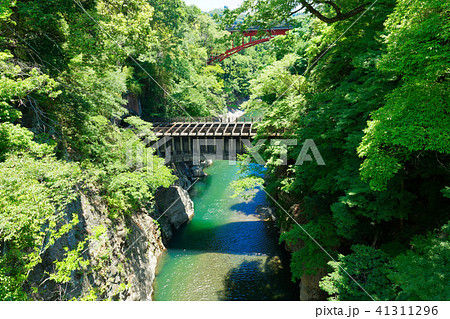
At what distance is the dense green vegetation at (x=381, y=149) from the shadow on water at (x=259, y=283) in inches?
170

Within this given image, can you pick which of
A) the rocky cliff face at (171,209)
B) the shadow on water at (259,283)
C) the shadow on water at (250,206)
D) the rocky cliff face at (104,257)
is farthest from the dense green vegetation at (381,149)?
the rocky cliff face at (171,209)

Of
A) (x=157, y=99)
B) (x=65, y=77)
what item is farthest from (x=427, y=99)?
(x=157, y=99)

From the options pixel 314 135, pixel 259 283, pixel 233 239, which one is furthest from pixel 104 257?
pixel 233 239

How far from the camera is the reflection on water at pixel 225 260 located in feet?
40.3

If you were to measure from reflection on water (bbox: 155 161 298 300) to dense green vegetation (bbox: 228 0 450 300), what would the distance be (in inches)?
179

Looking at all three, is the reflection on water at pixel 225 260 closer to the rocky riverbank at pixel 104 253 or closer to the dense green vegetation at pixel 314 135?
the rocky riverbank at pixel 104 253

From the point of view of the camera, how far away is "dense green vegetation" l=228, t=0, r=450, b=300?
4016mm

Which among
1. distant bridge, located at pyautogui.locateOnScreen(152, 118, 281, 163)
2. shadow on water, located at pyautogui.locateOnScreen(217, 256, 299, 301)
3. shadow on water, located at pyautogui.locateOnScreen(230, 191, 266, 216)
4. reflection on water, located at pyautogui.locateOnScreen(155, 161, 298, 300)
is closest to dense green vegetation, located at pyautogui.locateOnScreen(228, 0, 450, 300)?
distant bridge, located at pyautogui.locateOnScreen(152, 118, 281, 163)

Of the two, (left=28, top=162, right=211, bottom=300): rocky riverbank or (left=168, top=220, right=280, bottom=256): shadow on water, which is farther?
(left=168, top=220, right=280, bottom=256): shadow on water

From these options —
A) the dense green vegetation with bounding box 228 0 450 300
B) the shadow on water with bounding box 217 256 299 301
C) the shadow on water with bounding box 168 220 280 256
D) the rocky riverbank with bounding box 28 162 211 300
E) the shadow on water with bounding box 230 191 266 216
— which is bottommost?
the shadow on water with bounding box 217 256 299 301

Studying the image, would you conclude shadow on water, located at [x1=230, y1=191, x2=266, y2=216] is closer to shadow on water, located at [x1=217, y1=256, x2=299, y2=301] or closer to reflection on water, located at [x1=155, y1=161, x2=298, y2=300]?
reflection on water, located at [x1=155, y1=161, x2=298, y2=300]

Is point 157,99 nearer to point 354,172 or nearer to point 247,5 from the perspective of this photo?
point 247,5

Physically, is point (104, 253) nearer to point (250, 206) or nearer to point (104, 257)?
point (104, 257)

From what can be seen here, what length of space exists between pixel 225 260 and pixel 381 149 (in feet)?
41.0
